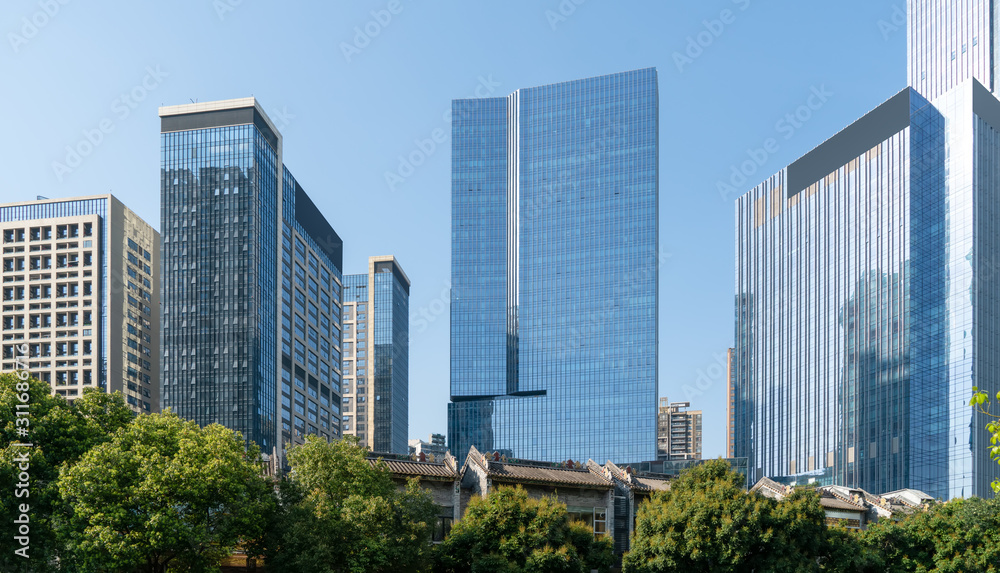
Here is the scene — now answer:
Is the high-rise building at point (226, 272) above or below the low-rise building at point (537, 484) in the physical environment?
above

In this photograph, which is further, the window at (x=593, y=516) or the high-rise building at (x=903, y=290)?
the high-rise building at (x=903, y=290)

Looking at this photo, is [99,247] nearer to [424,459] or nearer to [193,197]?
[193,197]

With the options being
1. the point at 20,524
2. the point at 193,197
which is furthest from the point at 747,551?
the point at 193,197

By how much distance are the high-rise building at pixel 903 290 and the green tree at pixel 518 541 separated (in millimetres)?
117172

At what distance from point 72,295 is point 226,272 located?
26.8 m

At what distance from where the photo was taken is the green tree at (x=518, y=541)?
147 feet

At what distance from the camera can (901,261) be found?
164m

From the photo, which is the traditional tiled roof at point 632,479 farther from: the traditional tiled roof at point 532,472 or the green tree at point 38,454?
the green tree at point 38,454

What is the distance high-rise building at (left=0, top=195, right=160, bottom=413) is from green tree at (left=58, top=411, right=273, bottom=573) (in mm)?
124774

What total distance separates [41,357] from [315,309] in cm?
5462

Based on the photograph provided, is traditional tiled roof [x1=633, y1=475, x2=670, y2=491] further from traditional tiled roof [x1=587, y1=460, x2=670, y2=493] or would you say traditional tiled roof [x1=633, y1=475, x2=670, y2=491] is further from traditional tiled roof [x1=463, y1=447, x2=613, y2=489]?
traditional tiled roof [x1=463, y1=447, x2=613, y2=489]

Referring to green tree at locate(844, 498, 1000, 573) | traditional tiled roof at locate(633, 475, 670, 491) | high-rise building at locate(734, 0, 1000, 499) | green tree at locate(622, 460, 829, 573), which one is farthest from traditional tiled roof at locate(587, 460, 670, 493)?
high-rise building at locate(734, 0, 1000, 499)

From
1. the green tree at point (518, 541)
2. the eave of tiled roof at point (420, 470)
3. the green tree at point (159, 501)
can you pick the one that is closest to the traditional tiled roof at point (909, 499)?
the green tree at point (518, 541)

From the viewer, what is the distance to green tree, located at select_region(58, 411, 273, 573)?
38312 mm
